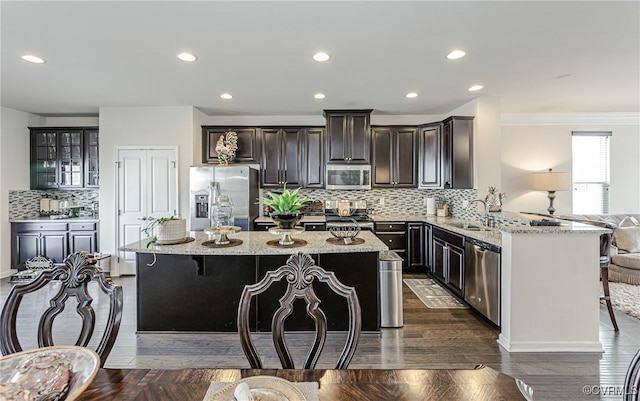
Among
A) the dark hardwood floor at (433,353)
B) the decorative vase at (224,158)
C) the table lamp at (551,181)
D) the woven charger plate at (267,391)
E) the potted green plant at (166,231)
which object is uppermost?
the decorative vase at (224,158)

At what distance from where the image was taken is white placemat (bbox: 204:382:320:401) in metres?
1.00

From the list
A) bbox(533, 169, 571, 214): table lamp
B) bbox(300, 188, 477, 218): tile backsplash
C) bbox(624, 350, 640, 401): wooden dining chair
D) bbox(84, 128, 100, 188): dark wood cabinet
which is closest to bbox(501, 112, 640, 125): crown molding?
bbox(533, 169, 571, 214): table lamp

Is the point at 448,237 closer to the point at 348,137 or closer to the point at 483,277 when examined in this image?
the point at 483,277

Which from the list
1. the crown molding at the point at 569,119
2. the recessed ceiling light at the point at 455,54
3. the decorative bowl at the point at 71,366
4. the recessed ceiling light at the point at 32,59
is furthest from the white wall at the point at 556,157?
the recessed ceiling light at the point at 32,59

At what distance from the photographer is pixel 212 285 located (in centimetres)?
295

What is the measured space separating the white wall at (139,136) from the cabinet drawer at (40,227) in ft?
2.29

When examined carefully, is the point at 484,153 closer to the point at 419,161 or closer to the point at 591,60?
the point at 419,161

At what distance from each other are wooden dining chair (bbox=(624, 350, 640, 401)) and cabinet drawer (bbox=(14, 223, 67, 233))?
6.57 metres

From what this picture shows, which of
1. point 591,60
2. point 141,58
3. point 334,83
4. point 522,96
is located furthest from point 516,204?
point 141,58

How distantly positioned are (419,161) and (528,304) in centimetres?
313

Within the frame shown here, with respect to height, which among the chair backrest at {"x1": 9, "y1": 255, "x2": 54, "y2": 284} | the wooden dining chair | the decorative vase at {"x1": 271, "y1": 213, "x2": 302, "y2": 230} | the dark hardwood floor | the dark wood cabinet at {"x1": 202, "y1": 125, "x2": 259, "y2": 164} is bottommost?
the dark hardwood floor

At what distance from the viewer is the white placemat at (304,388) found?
1.00 metres

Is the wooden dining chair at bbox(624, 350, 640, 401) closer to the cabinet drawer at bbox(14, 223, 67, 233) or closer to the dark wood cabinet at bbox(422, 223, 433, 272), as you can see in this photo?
the dark wood cabinet at bbox(422, 223, 433, 272)

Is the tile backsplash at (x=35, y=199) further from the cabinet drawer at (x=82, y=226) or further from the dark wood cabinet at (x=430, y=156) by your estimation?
the dark wood cabinet at (x=430, y=156)
